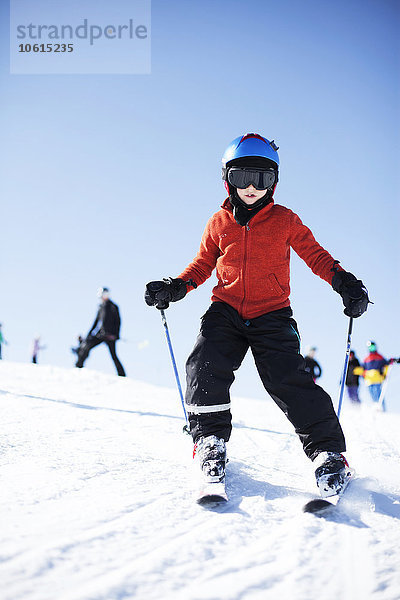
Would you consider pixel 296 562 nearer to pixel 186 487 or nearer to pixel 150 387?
pixel 186 487

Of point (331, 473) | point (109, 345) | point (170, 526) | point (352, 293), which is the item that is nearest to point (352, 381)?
point (109, 345)

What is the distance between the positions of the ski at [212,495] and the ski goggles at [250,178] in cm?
160

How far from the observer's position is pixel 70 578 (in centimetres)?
113

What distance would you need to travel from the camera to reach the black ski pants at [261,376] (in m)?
2.21

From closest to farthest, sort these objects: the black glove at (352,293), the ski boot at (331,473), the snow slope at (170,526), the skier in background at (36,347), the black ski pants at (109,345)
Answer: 1. the snow slope at (170,526)
2. the ski boot at (331,473)
3. the black glove at (352,293)
4. the black ski pants at (109,345)
5. the skier in background at (36,347)

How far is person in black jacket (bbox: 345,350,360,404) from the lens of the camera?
31.2 feet

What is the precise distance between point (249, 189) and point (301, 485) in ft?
5.29

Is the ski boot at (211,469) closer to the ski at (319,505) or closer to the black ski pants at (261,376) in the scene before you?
the black ski pants at (261,376)

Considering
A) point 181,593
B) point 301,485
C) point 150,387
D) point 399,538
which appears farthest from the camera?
point 150,387

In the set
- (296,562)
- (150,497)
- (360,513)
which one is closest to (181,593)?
(296,562)

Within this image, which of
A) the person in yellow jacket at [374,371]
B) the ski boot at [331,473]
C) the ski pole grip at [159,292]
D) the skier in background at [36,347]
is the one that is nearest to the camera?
the ski boot at [331,473]

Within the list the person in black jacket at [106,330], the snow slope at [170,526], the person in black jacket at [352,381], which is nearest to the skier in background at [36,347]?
the person in black jacket at [106,330]

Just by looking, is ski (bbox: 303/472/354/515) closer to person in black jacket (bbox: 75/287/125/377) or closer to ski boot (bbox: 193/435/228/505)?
ski boot (bbox: 193/435/228/505)

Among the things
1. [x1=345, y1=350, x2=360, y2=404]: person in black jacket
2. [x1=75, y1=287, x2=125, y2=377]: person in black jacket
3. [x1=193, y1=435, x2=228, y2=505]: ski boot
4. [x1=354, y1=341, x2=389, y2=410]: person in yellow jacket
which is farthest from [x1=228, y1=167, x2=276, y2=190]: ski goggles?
[x1=354, y1=341, x2=389, y2=410]: person in yellow jacket
